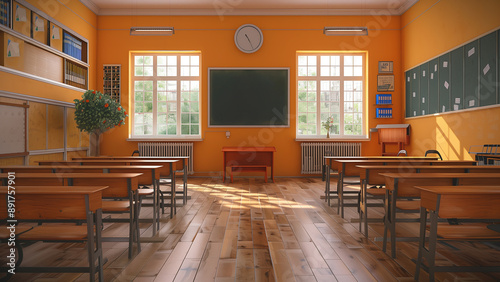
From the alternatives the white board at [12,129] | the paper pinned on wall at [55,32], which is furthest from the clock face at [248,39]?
the white board at [12,129]

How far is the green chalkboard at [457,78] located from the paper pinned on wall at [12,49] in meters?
6.73

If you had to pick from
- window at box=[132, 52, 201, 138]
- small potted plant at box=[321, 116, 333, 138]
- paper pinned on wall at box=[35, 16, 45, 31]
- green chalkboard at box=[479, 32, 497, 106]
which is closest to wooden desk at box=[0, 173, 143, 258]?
paper pinned on wall at box=[35, 16, 45, 31]

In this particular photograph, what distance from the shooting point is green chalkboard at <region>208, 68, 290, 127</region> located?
7246mm

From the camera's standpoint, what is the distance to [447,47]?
5.48m

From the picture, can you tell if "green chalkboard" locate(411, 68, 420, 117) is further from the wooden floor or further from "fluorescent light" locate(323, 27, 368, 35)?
the wooden floor

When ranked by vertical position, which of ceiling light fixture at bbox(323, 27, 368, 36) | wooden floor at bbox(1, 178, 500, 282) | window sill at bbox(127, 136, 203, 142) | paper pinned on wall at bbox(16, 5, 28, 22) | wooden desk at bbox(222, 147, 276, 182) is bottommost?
wooden floor at bbox(1, 178, 500, 282)

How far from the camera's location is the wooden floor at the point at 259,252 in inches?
80.2

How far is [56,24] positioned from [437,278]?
660cm

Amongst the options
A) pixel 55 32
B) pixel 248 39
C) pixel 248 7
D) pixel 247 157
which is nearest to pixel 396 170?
pixel 247 157

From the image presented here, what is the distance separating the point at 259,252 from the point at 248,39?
568cm

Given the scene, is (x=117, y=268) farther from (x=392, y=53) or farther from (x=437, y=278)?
(x=392, y=53)

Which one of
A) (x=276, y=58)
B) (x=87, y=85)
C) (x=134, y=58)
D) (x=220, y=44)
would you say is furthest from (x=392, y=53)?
(x=87, y=85)

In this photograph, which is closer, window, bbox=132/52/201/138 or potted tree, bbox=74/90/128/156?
potted tree, bbox=74/90/128/156

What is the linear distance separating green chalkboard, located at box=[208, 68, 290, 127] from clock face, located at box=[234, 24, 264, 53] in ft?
1.54
